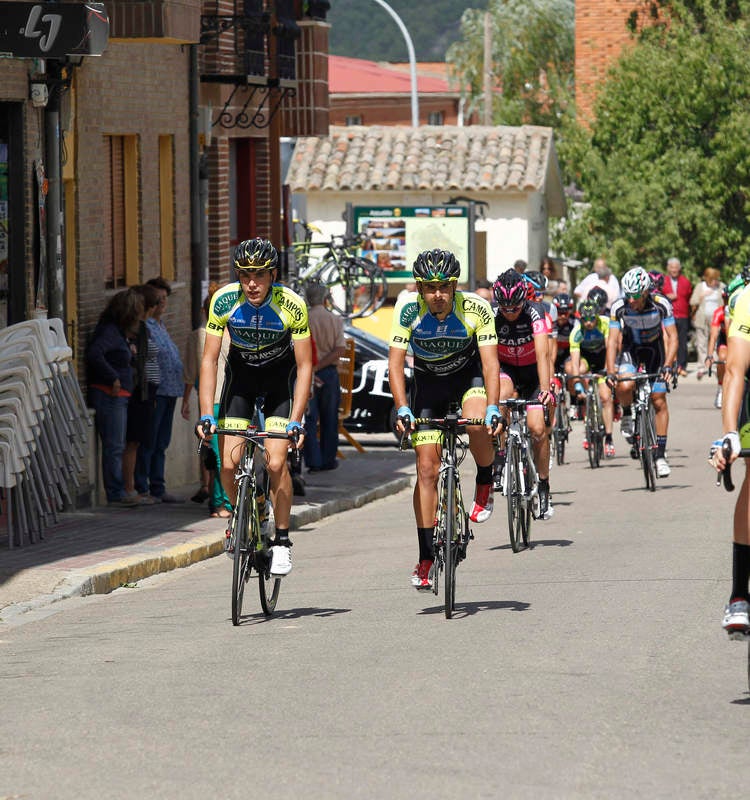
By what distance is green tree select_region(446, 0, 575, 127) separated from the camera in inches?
2709

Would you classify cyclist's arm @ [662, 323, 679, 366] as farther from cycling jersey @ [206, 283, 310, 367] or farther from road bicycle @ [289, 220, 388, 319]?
road bicycle @ [289, 220, 388, 319]

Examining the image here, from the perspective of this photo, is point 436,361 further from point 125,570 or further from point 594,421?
point 594,421

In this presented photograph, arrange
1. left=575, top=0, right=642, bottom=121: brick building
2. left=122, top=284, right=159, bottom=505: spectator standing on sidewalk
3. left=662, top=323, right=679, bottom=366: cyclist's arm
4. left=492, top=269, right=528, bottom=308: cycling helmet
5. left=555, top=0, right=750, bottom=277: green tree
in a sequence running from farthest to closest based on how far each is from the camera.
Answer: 1. left=575, top=0, right=642, bottom=121: brick building
2. left=555, top=0, right=750, bottom=277: green tree
3. left=662, top=323, right=679, bottom=366: cyclist's arm
4. left=122, top=284, right=159, bottom=505: spectator standing on sidewalk
5. left=492, top=269, right=528, bottom=308: cycling helmet

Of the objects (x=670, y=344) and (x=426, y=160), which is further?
(x=426, y=160)

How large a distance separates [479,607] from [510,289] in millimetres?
4000

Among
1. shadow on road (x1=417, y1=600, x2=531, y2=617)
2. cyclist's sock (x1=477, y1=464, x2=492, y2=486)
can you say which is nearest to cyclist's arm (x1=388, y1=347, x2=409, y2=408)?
shadow on road (x1=417, y1=600, x2=531, y2=617)

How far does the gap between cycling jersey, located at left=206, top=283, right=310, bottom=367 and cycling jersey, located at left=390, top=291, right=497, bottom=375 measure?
2.10 ft

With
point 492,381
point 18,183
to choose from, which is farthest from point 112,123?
point 492,381

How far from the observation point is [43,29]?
12.9 meters

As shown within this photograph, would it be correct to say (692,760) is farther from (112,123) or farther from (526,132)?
(526,132)

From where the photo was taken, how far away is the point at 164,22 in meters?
15.2

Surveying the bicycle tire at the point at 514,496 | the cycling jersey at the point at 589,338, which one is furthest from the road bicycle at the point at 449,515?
the cycling jersey at the point at 589,338

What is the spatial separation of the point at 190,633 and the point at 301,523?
6526 mm

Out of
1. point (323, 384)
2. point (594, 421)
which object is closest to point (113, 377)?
point (323, 384)
